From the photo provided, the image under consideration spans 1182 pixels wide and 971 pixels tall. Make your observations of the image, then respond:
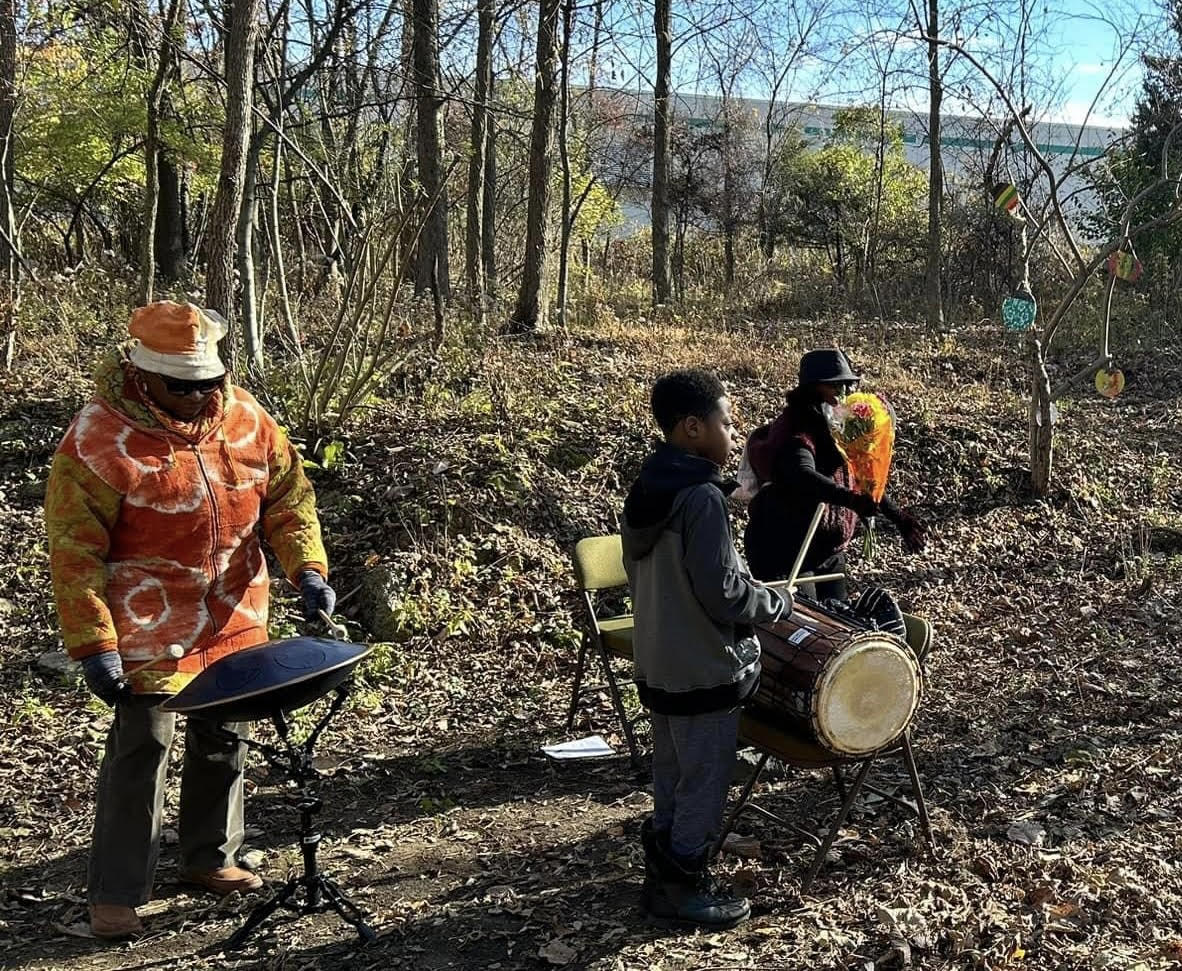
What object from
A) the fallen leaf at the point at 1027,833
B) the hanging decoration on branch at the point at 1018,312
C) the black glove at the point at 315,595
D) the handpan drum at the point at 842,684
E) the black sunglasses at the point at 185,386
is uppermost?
the hanging decoration on branch at the point at 1018,312

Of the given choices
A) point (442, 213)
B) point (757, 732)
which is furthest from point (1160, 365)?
point (757, 732)

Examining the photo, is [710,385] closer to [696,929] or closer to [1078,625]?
[696,929]

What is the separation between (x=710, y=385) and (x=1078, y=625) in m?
4.77

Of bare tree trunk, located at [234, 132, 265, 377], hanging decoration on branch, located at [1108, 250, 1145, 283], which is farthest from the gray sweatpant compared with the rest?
hanging decoration on branch, located at [1108, 250, 1145, 283]

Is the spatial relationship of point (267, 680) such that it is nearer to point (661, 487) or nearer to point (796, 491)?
point (661, 487)

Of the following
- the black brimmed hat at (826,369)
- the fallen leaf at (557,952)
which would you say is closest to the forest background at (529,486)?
the fallen leaf at (557,952)

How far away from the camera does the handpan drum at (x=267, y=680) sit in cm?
306

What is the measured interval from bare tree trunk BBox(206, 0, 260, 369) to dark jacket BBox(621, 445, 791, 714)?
198 inches

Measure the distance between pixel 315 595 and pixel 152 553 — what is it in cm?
55

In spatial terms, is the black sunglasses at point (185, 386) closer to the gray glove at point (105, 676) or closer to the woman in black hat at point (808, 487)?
the gray glove at point (105, 676)

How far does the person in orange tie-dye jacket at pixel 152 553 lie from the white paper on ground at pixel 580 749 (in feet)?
6.17

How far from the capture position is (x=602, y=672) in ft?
21.6

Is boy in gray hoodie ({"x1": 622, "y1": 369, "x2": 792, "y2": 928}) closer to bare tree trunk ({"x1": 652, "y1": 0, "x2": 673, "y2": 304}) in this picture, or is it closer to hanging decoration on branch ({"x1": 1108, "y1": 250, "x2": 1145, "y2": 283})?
hanging decoration on branch ({"x1": 1108, "y1": 250, "x2": 1145, "y2": 283})

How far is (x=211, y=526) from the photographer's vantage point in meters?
3.76
